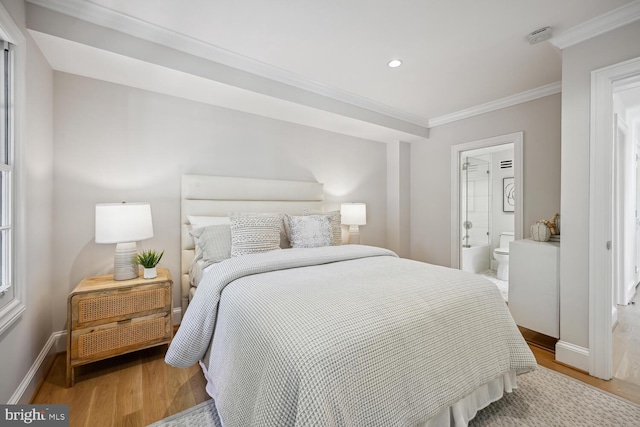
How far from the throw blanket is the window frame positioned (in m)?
0.92

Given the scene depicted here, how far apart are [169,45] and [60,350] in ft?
8.23

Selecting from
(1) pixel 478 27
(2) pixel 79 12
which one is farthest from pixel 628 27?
(2) pixel 79 12

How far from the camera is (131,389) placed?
6.00 feet

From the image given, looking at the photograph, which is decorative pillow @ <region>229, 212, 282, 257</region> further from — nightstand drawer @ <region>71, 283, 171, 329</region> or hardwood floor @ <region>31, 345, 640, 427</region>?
hardwood floor @ <region>31, 345, 640, 427</region>

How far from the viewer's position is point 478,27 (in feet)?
6.62

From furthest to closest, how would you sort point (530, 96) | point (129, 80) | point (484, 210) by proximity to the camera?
point (484, 210) → point (530, 96) → point (129, 80)

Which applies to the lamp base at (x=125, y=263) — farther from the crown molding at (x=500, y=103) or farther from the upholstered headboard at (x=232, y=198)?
the crown molding at (x=500, y=103)

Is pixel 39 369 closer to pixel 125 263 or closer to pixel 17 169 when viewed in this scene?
pixel 125 263

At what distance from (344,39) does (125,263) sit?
238 cm

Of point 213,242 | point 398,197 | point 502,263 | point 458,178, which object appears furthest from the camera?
point 502,263

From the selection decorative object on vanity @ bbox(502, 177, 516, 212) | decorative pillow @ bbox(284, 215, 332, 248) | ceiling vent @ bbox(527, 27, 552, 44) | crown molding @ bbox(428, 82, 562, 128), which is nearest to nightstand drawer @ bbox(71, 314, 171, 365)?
decorative pillow @ bbox(284, 215, 332, 248)

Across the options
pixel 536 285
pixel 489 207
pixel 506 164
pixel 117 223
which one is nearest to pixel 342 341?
pixel 117 223

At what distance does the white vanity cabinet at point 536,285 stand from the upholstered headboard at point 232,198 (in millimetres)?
2159

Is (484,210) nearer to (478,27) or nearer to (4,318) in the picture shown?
(478,27)
